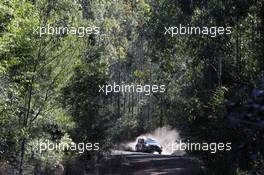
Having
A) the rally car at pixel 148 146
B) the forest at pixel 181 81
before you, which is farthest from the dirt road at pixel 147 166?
the rally car at pixel 148 146

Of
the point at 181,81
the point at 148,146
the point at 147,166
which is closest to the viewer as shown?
the point at 181,81

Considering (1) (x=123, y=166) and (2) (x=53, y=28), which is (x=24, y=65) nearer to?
(2) (x=53, y=28)

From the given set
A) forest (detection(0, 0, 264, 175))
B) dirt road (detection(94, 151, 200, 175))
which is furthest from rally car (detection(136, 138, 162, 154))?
forest (detection(0, 0, 264, 175))

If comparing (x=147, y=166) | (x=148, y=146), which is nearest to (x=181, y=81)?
(x=147, y=166)

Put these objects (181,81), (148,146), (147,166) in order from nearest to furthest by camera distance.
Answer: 1. (181,81)
2. (147,166)
3. (148,146)

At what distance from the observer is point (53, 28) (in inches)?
619

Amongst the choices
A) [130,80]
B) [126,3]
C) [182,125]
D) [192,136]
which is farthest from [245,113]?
[126,3]

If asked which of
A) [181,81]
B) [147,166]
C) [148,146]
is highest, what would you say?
[181,81]

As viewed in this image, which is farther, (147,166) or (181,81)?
(147,166)

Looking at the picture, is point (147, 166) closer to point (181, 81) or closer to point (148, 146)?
point (181, 81)

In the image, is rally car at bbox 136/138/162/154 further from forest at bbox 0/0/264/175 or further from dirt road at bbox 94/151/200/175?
forest at bbox 0/0/264/175

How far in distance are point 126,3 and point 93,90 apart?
5329cm

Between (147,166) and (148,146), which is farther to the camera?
(148,146)

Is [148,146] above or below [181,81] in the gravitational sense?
below
